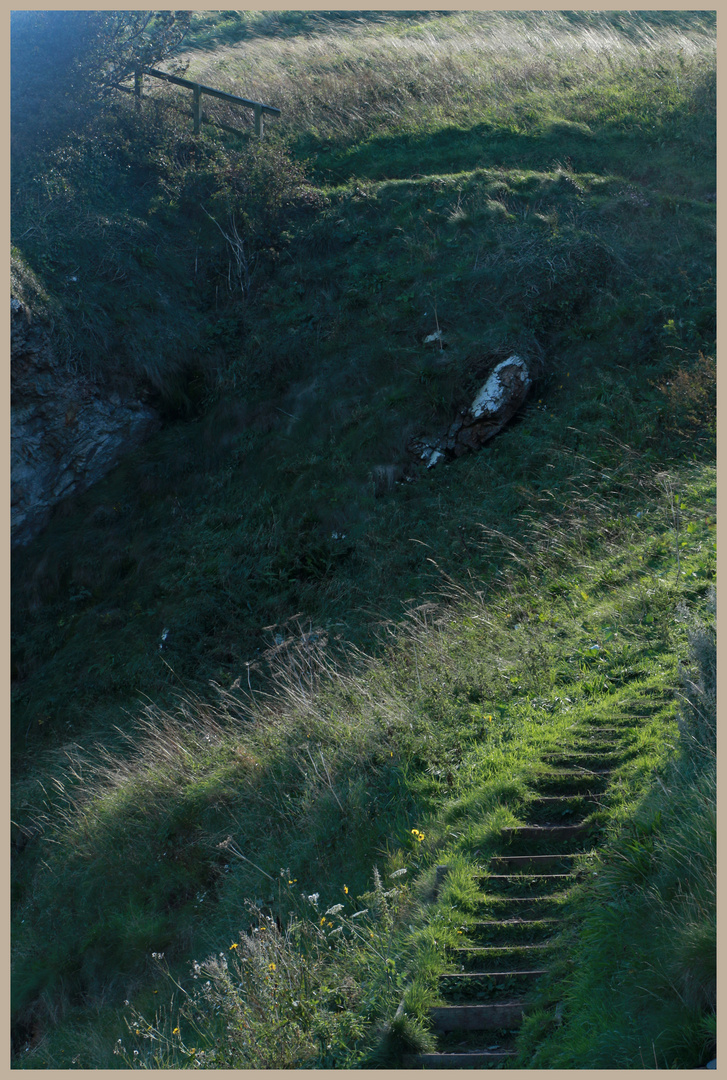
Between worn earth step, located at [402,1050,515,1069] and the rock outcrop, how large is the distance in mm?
8289

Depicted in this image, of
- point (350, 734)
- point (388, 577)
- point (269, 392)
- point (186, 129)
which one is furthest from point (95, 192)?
point (350, 734)

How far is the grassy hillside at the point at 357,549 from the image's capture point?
175 inches

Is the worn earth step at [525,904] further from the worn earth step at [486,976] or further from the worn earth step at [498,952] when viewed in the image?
the worn earth step at [486,976]

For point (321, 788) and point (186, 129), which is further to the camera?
point (186, 129)

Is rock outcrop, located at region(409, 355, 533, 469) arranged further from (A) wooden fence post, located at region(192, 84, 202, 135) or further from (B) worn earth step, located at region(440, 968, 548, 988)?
(A) wooden fence post, located at region(192, 84, 202, 135)

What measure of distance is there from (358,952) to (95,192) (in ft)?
49.3

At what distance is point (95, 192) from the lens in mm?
14508

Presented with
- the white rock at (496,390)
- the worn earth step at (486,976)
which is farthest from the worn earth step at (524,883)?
the white rock at (496,390)

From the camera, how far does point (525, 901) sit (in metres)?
4.36

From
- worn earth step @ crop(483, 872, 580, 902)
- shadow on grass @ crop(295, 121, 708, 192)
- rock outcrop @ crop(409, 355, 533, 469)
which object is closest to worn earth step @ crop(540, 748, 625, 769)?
worn earth step @ crop(483, 872, 580, 902)

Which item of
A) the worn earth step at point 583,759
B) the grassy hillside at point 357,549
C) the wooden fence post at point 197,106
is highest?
the wooden fence post at point 197,106

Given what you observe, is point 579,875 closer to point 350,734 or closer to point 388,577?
point 350,734

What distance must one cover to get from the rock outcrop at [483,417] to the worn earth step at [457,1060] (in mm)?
8289

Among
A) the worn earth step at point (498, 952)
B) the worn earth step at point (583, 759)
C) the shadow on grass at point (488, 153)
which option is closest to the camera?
the worn earth step at point (498, 952)
